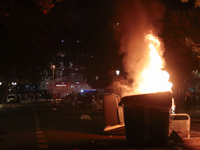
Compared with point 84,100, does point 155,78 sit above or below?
above

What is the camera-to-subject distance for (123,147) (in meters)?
10.0

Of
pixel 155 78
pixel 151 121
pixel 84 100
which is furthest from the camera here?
pixel 84 100

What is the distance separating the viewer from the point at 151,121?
9.98 metres

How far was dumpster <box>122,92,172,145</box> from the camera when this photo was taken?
32.6ft

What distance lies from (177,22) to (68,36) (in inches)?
414

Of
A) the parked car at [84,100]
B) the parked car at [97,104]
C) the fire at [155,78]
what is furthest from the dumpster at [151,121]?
the parked car at [84,100]

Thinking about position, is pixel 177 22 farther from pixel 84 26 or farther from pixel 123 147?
pixel 84 26

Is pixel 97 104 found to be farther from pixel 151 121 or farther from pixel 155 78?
pixel 151 121

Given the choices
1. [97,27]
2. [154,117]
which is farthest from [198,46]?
[97,27]

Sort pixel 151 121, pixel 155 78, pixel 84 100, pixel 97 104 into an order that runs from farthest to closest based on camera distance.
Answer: pixel 84 100, pixel 97 104, pixel 155 78, pixel 151 121

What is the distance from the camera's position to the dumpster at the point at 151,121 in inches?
391

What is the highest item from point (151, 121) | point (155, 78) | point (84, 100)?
point (155, 78)

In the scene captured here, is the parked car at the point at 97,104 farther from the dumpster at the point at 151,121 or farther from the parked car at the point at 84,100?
the dumpster at the point at 151,121

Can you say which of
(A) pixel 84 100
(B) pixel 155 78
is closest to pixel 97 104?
(A) pixel 84 100
